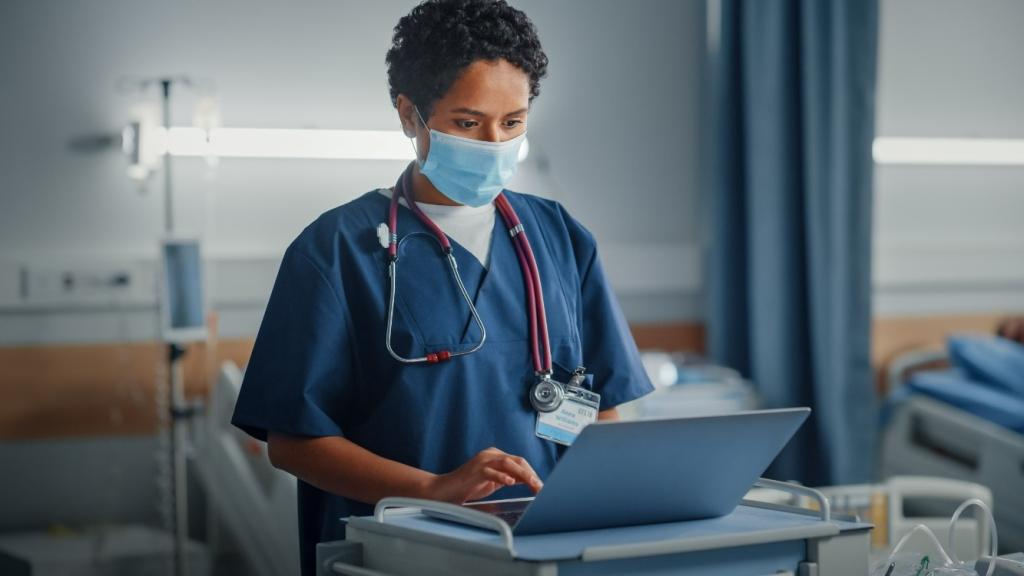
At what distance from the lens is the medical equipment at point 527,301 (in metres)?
1.36

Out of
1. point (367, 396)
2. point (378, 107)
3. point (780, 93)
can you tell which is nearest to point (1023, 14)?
point (780, 93)

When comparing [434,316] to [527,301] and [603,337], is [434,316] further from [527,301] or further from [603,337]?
[603,337]

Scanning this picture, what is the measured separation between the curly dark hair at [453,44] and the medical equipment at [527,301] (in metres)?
0.14

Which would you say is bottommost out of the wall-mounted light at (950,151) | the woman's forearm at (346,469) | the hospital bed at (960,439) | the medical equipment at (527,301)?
the hospital bed at (960,439)

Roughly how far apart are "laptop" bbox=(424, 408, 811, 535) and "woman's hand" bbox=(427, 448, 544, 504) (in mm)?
32

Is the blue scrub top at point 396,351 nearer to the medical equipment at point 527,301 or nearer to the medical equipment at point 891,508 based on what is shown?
the medical equipment at point 527,301

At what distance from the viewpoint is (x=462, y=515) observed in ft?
3.30

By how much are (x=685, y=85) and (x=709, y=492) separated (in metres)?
2.61

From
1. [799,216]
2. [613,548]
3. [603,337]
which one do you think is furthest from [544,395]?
[799,216]

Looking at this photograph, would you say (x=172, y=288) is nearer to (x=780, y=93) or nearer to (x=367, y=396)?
(x=367, y=396)

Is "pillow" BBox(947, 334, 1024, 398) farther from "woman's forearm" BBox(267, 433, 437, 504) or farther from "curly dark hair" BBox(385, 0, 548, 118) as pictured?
"woman's forearm" BBox(267, 433, 437, 504)

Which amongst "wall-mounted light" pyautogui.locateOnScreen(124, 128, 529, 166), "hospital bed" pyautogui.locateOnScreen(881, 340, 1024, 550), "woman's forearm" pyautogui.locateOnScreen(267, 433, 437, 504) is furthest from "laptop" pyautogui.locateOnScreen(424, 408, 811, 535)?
"hospital bed" pyautogui.locateOnScreen(881, 340, 1024, 550)

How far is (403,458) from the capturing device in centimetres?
134

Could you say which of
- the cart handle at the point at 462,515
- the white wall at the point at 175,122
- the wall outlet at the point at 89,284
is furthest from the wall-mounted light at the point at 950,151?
the cart handle at the point at 462,515
